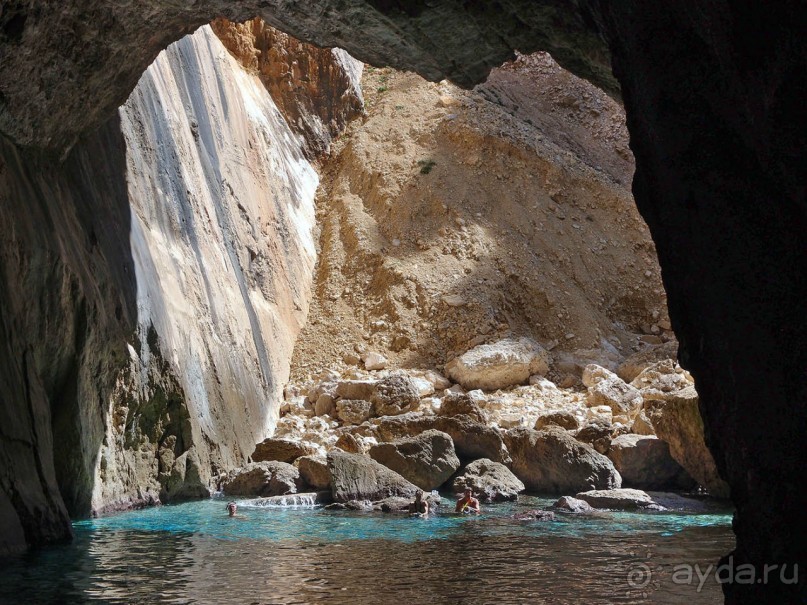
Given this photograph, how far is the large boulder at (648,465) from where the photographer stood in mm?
16578

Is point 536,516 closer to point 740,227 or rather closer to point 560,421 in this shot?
point 560,421

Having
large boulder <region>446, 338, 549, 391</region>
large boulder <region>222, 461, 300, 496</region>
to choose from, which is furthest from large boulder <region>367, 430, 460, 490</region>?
large boulder <region>446, 338, 549, 391</region>

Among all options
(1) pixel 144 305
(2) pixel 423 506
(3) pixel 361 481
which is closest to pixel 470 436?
(3) pixel 361 481

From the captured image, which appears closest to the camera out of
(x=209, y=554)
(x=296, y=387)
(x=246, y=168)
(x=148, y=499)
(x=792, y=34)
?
(x=792, y=34)

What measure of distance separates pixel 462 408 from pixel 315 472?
177 inches

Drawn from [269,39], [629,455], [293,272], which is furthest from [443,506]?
[269,39]

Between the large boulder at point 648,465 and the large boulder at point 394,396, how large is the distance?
544cm

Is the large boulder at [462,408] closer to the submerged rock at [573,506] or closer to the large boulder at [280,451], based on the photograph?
the large boulder at [280,451]

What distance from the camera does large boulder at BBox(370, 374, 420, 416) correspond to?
20.8 meters

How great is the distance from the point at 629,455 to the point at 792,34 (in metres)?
13.2

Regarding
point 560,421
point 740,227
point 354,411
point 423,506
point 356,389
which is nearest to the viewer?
point 740,227

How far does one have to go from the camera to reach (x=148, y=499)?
14.3m

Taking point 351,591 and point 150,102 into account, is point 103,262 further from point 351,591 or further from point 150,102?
point 351,591

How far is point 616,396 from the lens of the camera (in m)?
21.2
